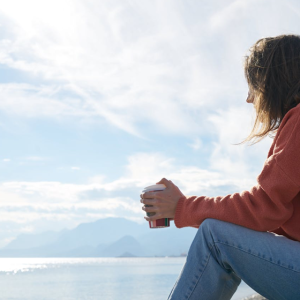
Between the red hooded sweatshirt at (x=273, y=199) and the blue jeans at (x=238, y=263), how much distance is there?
55 mm

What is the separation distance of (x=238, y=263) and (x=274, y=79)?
89 cm

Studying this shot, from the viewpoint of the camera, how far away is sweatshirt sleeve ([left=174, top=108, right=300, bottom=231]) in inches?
69.0

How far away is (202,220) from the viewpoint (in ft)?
6.39

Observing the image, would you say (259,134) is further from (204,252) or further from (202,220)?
(204,252)

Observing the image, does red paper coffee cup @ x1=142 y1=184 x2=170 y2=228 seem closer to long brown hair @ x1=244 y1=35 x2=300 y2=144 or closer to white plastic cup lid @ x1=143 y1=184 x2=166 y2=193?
white plastic cup lid @ x1=143 y1=184 x2=166 y2=193

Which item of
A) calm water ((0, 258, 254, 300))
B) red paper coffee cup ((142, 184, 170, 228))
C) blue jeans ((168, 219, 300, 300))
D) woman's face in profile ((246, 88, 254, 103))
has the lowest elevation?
calm water ((0, 258, 254, 300))

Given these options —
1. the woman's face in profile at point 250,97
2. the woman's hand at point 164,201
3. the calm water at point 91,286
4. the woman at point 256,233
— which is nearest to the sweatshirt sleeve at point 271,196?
the woman at point 256,233

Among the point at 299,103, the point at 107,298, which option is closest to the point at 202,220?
the point at 299,103

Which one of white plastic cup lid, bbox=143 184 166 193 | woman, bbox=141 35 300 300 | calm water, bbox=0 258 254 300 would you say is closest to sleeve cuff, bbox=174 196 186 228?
woman, bbox=141 35 300 300

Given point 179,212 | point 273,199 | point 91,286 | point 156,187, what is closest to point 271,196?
point 273,199

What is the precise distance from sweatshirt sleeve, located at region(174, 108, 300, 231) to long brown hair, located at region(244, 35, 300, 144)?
0.63 feet

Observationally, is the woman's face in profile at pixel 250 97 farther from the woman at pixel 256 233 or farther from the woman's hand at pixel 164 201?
the woman's hand at pixel 164 201

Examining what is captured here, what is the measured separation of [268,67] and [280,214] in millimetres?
731

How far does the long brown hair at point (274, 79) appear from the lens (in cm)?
203
